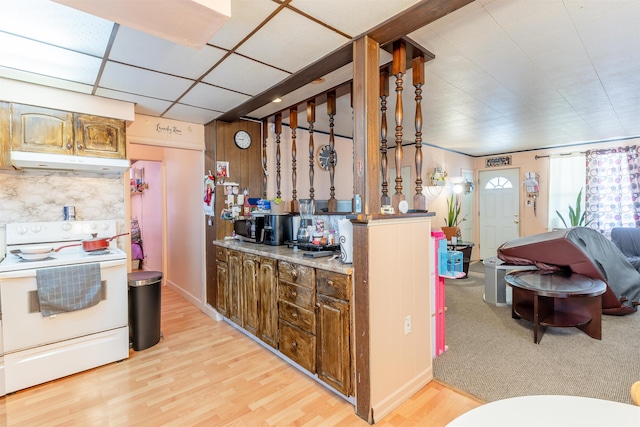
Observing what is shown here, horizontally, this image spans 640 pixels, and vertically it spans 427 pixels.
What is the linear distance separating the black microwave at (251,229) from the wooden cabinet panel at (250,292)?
289mm

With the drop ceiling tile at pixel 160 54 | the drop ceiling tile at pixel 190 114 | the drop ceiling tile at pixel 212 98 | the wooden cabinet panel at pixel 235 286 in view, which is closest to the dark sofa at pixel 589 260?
the wooden cabinet panel at pixel 235 286

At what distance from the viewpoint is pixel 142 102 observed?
9.62ft

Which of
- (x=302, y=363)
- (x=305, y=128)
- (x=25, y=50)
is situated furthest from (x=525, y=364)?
(x=25, y=50)

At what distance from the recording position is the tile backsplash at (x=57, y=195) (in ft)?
8.73

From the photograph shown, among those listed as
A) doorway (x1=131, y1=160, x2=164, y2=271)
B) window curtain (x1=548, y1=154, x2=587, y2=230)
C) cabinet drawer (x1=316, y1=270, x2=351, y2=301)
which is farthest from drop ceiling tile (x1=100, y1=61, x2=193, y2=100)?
window curtain (x1=548, y1=154, x2=587, y2=230)

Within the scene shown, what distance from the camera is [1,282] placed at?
7.06 ft

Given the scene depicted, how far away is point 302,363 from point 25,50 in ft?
9.11

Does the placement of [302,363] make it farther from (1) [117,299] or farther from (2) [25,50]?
(2) [25,50]

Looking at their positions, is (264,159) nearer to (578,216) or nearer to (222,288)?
(222,288)

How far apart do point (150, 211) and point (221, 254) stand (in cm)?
311

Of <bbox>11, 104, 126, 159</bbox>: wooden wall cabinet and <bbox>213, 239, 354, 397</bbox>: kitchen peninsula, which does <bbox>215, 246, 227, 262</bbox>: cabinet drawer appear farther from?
<bbox>11, 104, 126, 159</bbox>: wooden wall cabinet

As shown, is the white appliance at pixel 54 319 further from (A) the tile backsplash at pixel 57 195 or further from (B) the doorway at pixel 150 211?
(B) the doorway at pixel 150 211

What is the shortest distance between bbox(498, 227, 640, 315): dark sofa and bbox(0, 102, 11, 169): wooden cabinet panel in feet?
16.4

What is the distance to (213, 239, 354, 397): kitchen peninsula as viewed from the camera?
1.99m
